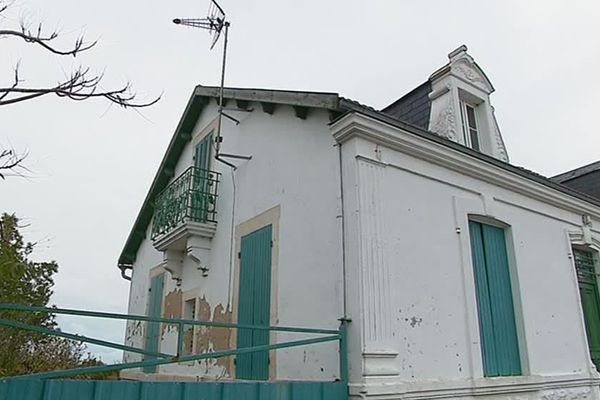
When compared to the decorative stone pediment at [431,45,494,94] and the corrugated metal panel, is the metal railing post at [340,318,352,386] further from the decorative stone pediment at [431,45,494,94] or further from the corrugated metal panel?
the decorative stone pediment at [431,45,494,94]

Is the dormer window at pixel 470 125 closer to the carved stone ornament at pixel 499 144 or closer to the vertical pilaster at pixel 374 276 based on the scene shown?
the carved stone ornament at pixel 499 144

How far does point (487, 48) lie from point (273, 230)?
7.47m

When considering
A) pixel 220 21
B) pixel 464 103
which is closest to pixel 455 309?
pixel 464 103

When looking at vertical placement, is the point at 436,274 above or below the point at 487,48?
below

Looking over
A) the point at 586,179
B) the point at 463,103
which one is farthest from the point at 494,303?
the point at 586,179

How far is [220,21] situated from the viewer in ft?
26.4

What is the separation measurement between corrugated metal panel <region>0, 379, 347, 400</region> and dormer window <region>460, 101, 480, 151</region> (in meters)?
5.08

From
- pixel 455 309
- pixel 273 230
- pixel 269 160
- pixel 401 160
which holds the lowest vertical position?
pixel 455 309

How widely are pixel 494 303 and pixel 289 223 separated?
10.1ft

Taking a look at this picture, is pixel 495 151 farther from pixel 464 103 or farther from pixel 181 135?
pixel 181 135

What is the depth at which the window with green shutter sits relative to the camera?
6176mm

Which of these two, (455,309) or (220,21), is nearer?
(455,309)

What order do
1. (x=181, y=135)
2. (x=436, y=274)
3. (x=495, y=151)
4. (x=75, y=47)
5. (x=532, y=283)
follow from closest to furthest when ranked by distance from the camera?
(x=75, y=47)
(x=436, y=274)
(x=532, y=283)
(x=495, y=151)
(x=181, y=135)

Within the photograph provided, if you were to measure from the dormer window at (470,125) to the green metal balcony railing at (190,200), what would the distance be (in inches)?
175
